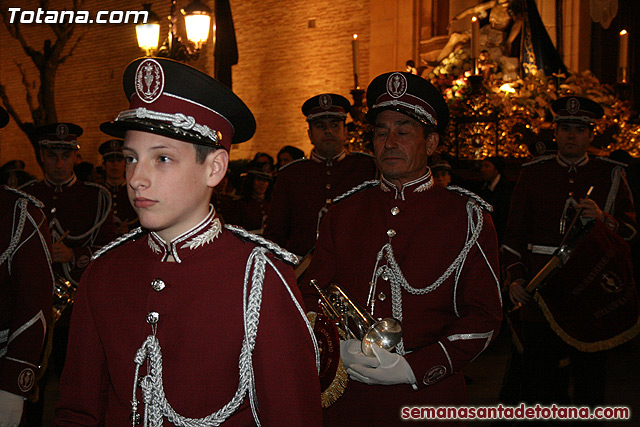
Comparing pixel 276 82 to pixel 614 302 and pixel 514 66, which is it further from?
pixel 614 302

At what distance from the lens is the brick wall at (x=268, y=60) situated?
690 inches

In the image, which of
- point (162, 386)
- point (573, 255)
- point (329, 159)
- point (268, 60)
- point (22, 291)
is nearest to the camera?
point (162, 386)

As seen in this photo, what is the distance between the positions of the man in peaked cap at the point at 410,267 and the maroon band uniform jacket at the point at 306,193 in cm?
251

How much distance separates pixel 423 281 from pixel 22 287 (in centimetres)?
172

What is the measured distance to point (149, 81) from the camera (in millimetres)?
1978

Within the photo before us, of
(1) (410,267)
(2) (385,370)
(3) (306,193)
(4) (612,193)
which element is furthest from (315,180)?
(2) (385,370)

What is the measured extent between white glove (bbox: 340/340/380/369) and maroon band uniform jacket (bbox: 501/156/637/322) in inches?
102

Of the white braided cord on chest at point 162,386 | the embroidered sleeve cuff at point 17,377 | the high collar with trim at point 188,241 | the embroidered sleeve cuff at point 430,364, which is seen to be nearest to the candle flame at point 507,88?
the embroidered sleeve cuff at point 430,364

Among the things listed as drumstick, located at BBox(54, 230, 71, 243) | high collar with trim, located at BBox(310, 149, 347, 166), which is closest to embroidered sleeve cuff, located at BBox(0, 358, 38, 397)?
drumstick, located at BBox(54, 230, 71, 243)

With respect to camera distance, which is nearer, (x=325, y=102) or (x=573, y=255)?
(x=573, y=255)

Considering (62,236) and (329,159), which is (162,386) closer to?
(62,236)

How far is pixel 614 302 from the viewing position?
4.78 meters

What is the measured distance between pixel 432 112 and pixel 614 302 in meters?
2.41
